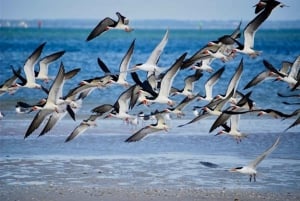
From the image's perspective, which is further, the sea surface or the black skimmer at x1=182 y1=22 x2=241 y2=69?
the black skimmer at x1=182 y1=22 x2=241 y2=69

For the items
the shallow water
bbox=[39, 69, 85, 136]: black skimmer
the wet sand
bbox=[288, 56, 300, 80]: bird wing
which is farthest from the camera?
bbox=[288, 56, 300, 80]: bird wing

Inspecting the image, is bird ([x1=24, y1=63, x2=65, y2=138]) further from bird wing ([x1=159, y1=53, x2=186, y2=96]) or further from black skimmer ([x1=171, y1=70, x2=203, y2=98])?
black skimmer ([x1=171, y1=70, x2=203, y2=98])

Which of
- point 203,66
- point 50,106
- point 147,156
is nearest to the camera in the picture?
point 50,106

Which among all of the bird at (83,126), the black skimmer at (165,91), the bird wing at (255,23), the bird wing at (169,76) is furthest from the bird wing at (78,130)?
the bird wing at (255,23)

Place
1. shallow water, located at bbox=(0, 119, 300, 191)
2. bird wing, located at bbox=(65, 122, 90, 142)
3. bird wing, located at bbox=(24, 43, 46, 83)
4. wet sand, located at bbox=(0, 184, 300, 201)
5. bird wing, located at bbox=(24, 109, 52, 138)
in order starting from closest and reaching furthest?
wet sand, located at bbox=(0, 184, 300, 201), shallow water, located at bbox=(0, 119, 300, 191), bird wing, located at bbox=(24, 109, 52, 138), bird wing, located at bbox=(24, 43, 46, 83), bird wing, located at bbox=(65, 122, 90, 142)

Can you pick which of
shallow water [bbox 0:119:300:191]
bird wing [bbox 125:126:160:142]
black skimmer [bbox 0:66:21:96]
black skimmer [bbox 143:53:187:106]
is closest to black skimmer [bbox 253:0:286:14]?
black skimmer [bbox 143:53:187:106]

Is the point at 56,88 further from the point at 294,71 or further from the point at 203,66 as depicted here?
the point at 294,71

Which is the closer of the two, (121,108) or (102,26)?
(102,26)

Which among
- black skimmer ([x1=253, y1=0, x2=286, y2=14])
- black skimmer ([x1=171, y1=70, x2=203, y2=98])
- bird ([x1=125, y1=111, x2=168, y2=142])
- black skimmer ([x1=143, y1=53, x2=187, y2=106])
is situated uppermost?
black skimmer ([x1=253, y1=0, x2=286, y2=14])

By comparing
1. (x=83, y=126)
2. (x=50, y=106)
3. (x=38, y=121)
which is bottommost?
(x=83, y=126)

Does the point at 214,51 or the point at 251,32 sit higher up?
the point at 251,32

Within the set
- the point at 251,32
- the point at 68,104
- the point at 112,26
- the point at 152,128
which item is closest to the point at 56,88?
the point at 68,104

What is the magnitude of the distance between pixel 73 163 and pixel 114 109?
164cm

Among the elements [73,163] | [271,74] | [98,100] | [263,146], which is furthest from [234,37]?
[98,100]
